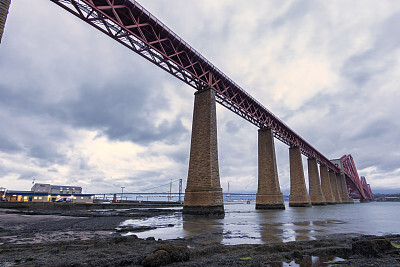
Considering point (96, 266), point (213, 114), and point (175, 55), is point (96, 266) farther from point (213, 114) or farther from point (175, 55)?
point (175, 55)

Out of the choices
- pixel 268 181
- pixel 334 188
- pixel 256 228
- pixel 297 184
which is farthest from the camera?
pixel 334 188

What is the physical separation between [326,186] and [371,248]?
2968 inches

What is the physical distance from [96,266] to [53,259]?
1.26 metres

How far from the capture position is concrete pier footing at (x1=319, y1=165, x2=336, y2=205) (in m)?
67.8

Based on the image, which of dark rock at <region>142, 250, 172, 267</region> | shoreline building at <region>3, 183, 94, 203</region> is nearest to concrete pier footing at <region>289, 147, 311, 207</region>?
dark rock at <region>142, 250, 172, 267</region>

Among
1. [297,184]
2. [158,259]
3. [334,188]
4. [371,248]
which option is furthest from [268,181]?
[334,188]

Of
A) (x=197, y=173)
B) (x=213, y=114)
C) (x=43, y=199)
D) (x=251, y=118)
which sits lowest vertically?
(x=43, y=199)

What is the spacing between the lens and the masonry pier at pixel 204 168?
19578 millimetres

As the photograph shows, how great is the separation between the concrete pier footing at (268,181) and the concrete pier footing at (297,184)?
530 inches

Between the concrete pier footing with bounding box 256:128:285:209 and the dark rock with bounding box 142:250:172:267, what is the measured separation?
3226cm

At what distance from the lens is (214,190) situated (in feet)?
64.8

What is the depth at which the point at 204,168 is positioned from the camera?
20.6 meters

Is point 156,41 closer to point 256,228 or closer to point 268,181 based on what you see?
point 256,228

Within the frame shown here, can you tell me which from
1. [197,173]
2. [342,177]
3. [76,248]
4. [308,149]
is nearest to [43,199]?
[197,173]
